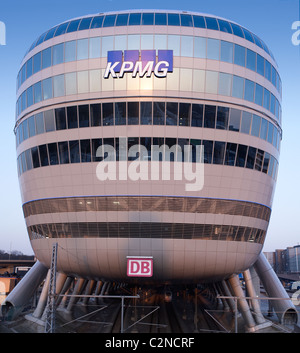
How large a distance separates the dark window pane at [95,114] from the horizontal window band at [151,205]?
26.2ft

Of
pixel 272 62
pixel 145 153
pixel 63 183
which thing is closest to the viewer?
pixel 145 153

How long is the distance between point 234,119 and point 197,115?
444 centimetres

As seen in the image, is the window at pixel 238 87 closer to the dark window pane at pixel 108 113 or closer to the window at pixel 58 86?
the dark window pane at pixel 108 113

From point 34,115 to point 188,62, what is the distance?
18708 mm

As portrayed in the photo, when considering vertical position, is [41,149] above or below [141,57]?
below

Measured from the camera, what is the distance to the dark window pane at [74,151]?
4194 centimetres

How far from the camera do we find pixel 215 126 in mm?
41312

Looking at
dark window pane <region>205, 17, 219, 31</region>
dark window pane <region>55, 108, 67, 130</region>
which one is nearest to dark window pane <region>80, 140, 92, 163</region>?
dark window pane <region>55, 108, 67, 130</region>

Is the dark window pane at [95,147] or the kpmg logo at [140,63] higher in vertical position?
the kpmg logo at [140,63]

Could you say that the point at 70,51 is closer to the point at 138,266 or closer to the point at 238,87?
the point at 238,87

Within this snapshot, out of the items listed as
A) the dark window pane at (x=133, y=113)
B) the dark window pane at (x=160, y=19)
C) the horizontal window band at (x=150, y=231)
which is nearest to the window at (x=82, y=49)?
the dark window pane at (x=133, y=113)
